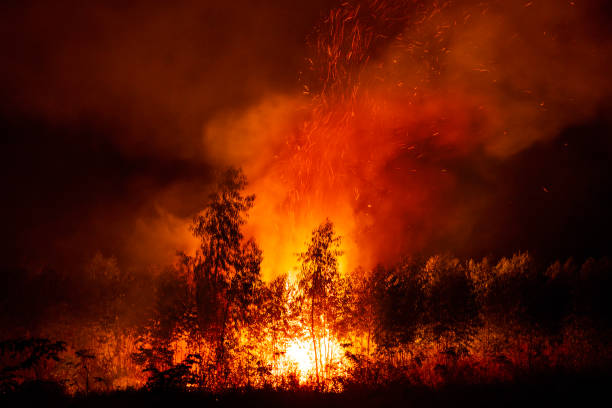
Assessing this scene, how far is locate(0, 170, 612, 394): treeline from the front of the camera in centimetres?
2206

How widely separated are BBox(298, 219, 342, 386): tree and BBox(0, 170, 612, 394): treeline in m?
0.06

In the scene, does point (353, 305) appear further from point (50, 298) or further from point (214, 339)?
point (50, 298)

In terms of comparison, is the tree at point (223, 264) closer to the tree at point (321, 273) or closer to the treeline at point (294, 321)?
the treeline at point (294, 321)

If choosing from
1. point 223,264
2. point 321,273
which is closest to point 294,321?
point 321,273

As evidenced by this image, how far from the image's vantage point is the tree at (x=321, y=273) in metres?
24.8

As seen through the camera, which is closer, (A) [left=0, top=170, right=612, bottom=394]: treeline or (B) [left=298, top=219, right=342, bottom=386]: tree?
(A) [left=0, top=170, right=612, bottom=394]: treeline

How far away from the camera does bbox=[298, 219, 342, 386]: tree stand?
2477 centimetres

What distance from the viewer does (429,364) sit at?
87.5 ft

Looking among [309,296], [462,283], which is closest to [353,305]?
[309,296]

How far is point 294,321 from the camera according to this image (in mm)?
26281

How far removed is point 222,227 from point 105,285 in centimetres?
2762

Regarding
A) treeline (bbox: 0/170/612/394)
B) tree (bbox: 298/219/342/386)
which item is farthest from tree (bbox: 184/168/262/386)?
tree (bbox: 298/219/342/386)

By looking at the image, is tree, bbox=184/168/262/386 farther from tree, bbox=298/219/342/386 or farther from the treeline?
tree, bbox=298/219/342/386

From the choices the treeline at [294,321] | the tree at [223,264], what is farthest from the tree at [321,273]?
the tree at [223,264]
